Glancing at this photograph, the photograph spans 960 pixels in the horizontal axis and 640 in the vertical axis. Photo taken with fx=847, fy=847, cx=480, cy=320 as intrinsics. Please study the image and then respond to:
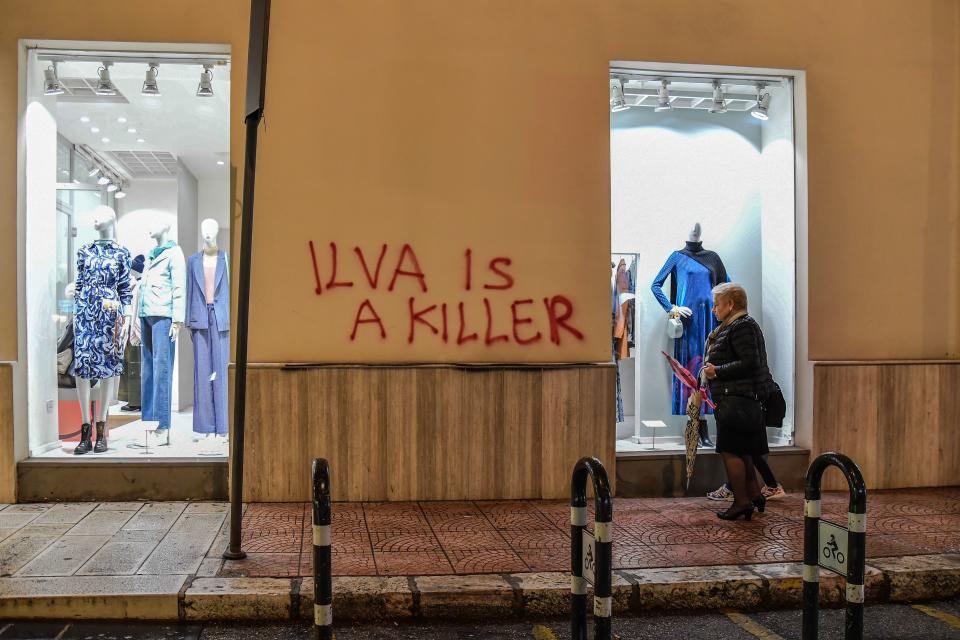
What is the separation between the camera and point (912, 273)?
8055 millimetres

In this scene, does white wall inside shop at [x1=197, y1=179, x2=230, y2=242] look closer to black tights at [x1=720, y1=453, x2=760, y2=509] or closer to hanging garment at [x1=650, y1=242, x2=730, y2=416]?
hanging garment at [x1=650, y1=242, x2=730, y2=416]

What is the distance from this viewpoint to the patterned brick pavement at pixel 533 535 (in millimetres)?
5352

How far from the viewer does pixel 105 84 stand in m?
7.45

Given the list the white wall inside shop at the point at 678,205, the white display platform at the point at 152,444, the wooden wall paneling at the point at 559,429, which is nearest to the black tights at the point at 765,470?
the white wall inside shop at the point at 678,205

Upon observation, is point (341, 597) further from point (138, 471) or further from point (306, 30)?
point (306, 30)

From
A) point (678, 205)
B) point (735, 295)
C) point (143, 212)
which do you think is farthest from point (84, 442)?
point (678, 205)

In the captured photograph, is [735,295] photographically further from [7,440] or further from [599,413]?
[7,440]

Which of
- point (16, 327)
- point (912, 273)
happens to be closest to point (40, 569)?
point (16, 327)

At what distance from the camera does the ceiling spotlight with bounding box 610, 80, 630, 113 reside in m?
7.82

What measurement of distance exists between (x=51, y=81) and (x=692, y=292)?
610 centimetres

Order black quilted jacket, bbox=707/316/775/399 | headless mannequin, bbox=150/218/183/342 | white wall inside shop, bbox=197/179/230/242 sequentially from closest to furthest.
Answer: black quilted jacket, bbox=707/316/775/399 < white wall inside shop, bbox=197/179/230/242 < headless mannequin, bbox=150/218/183/342

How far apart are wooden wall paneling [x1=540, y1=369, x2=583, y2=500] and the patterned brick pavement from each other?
30cm

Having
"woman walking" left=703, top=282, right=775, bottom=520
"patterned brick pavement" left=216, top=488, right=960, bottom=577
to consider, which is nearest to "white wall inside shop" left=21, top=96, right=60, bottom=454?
"patterned brick pavement" left=216, top=488, right=960, bottom=577

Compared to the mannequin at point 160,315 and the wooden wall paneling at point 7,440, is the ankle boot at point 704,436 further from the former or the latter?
the wooden wall paneling at point 7,440
